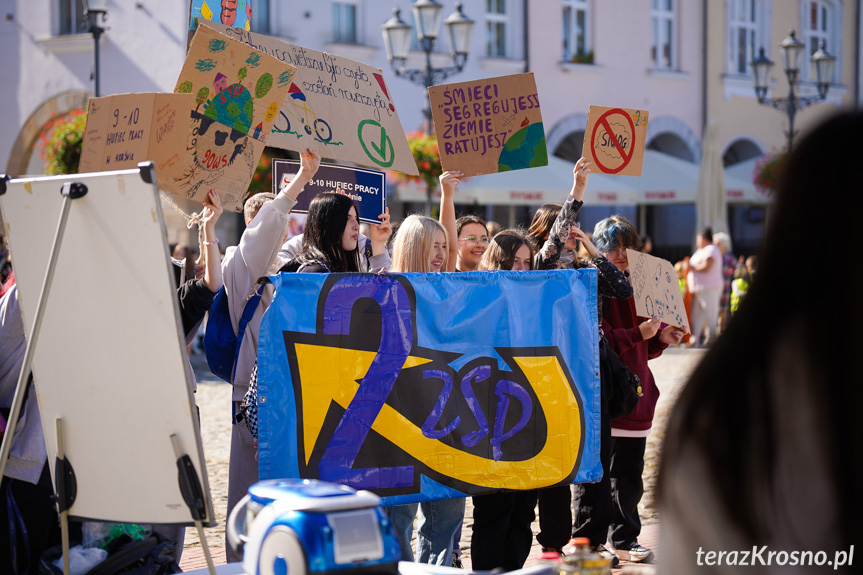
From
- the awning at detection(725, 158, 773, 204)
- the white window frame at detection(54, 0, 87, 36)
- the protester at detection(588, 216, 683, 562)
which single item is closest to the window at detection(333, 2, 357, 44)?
the white window frame at detection(54, 0, 87, 36)

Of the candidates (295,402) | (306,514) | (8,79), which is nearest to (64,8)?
(8,79)

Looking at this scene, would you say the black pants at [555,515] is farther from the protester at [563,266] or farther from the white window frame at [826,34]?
the white window frame at [826,34]

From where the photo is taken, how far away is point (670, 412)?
1443 mm

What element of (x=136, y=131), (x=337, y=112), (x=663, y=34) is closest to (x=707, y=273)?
(x=663, y=34)

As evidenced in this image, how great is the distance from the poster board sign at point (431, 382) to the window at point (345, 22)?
14.9m

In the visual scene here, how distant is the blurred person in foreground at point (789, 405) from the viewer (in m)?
1.28

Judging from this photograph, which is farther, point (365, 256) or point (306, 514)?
point (365, 256)

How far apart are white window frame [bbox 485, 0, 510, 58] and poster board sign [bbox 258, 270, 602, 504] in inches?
657

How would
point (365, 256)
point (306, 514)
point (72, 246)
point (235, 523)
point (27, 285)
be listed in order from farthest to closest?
point (365, 256)
point (27, 285)
point (72, 246)
point (235, 523)
point (306, 514)

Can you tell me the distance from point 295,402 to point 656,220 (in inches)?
881

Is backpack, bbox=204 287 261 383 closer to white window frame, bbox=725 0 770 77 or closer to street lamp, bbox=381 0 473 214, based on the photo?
street lamp, bbox=381 0 473 214

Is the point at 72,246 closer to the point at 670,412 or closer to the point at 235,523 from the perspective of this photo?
the point at 235,523

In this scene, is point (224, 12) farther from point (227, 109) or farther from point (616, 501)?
point (616, 501)

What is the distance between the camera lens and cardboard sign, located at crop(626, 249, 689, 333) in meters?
4.67
